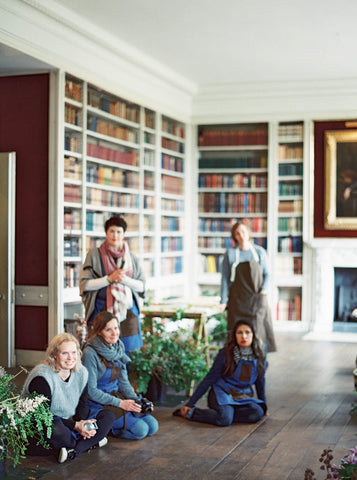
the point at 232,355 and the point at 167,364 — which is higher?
the point at 232,355

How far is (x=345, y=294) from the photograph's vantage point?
33.4 ft

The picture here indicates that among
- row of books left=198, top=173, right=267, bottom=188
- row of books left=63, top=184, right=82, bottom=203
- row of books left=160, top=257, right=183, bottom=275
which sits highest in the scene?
row of books left=198, top=173, right=267, bottom=188

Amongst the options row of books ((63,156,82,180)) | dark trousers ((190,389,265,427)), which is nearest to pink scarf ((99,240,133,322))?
dark trousers ((190,389,265,427))

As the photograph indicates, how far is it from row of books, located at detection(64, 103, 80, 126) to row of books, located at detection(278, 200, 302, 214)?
3.85 meters

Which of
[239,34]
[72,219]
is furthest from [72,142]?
[239,34]

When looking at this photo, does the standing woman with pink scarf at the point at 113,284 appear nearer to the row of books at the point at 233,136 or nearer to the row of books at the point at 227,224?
the row of books at the point at 227,224

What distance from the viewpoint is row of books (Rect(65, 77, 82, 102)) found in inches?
290

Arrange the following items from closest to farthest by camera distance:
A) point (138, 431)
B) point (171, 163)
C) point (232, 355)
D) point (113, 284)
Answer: point (138, 431) → point (232, 355) → point (113, 284) → point (171, 163)

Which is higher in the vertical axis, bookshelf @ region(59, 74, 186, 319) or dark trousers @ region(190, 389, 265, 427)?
bookshelf @ region(59, 74, 186, 319)

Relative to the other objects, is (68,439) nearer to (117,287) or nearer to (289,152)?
(117,287)

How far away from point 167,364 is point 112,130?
3498 mm

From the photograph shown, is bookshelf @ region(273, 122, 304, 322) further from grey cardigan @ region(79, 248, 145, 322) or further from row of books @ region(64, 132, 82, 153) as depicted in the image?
grey cardigan @ region(79, 248, 145, 322)

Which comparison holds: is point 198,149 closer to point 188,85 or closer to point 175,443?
point 188,85

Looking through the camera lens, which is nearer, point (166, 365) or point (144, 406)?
point (144, 406)
